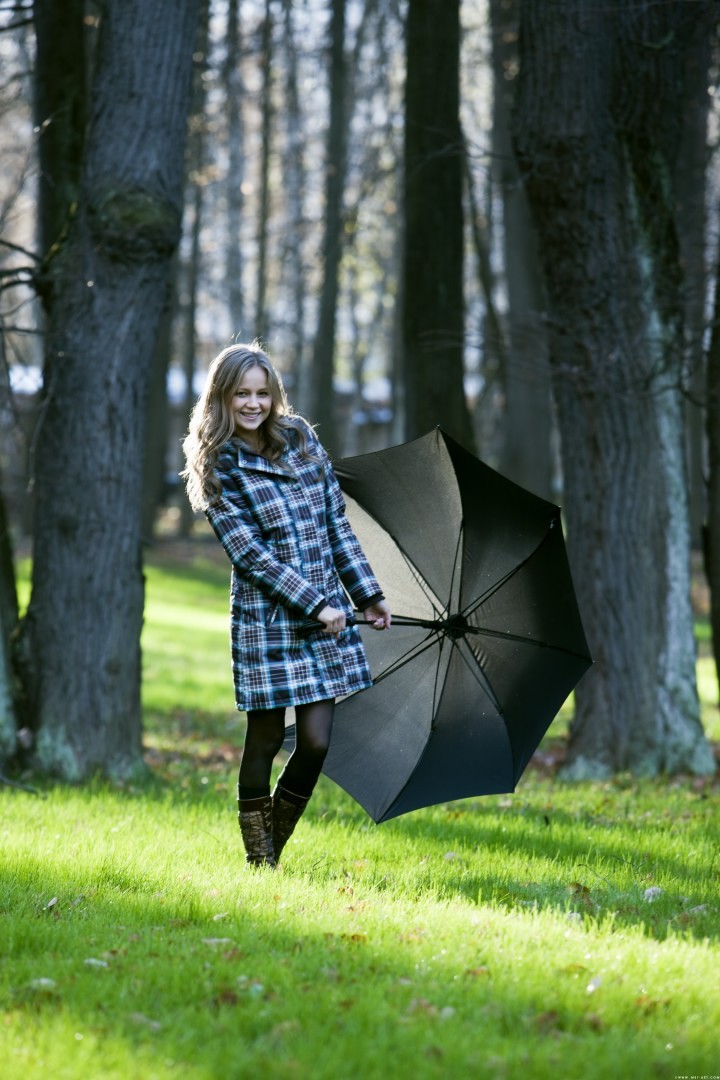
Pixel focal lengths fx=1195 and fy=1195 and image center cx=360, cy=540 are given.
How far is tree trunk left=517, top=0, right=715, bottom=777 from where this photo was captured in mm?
7754

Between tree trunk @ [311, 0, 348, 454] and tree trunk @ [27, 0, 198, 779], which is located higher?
tree trunk @ [311, 0, 348, 454]

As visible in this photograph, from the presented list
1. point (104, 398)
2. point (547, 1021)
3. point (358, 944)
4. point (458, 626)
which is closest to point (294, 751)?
point (458, 626)

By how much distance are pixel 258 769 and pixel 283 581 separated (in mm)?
791

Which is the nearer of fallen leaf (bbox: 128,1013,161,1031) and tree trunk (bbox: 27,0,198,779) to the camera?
fallen leaf (bbox: 128,1013,161,1031)

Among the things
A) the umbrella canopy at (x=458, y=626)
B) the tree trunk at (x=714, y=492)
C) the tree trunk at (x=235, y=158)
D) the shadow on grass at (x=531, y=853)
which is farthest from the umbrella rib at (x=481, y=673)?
the tree trunk at (x=714, y=492)

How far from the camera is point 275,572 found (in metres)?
4.39

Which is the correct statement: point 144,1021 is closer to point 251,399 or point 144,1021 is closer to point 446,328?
point 251,399

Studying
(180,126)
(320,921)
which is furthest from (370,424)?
(320,921)

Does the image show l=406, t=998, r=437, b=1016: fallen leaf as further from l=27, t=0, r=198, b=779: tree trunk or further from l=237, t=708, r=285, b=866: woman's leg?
l=27, t=0, r=198, b=779: tree trunk

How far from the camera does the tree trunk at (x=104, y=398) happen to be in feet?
23.0

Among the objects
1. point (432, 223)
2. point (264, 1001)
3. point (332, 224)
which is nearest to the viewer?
point (264, 1001)

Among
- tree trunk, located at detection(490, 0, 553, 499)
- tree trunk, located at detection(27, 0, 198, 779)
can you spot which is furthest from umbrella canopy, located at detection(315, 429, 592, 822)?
tree trunk, located at detection(490, 0, 553, 499)

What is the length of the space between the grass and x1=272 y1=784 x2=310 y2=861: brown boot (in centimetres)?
11

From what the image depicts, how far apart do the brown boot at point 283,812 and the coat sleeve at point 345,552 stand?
0.79 meters
